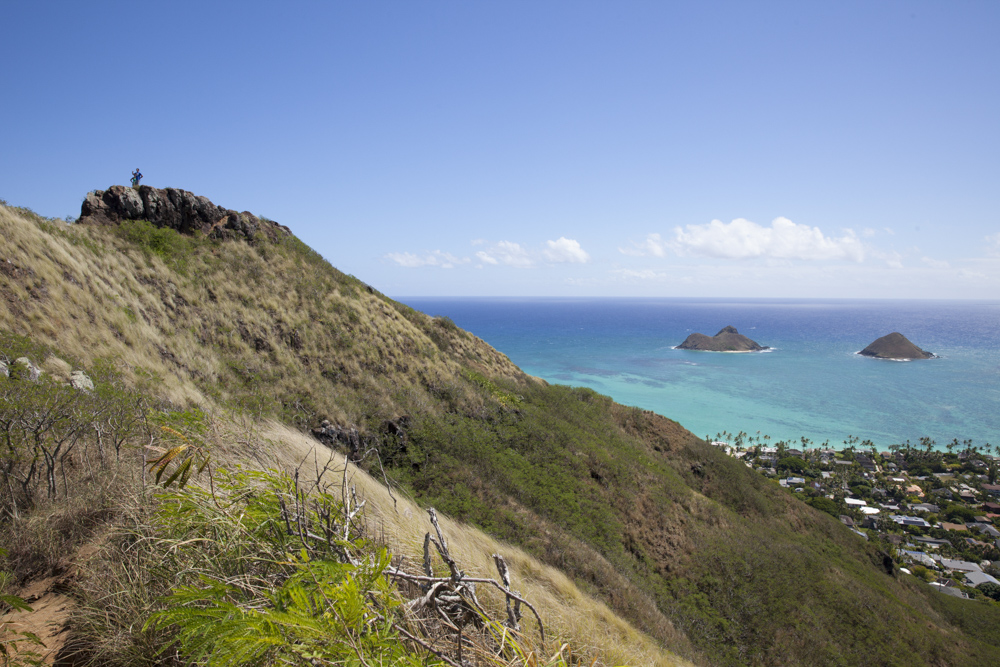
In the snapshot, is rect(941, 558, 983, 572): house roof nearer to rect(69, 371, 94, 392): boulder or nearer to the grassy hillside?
the grassy hillside

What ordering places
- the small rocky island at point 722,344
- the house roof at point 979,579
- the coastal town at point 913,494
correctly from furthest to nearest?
the small rocky island at point 722,344 → the coastal town at point 913,494 → the house roof at point 979,579

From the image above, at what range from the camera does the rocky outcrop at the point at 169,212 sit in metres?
14.2

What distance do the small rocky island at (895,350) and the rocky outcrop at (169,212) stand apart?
159877 millimetres

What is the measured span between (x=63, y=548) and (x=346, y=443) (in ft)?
27.0

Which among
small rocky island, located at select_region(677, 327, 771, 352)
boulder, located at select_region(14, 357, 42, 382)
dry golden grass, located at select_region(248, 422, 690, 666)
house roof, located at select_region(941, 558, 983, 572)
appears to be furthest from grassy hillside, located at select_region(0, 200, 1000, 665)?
small rocky island, located at select_region(677, 327, 771, 352)

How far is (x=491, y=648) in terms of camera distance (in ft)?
7.22

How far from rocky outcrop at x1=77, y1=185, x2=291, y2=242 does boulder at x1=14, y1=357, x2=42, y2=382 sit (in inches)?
393

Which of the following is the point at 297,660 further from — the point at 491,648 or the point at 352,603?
the point at 491,648

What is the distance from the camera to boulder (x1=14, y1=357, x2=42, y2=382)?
6.48m

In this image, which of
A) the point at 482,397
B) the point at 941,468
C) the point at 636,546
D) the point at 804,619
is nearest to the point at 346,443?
the point at 482,397

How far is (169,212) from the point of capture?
15430 mm

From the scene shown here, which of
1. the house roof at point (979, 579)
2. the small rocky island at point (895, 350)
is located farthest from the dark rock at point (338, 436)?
the small rocky island at point (895, 350)

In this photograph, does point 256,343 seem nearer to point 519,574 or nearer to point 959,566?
point 519,574

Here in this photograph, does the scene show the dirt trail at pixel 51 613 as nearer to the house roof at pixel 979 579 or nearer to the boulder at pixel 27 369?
the boulder at pixel 27 369
